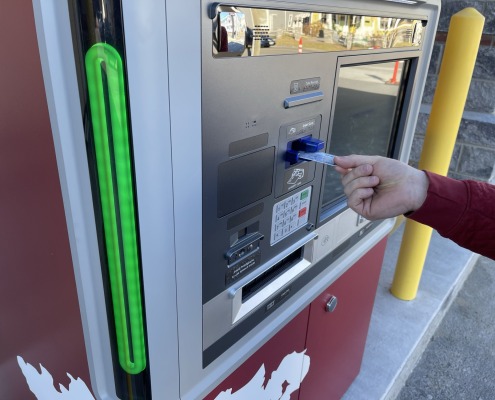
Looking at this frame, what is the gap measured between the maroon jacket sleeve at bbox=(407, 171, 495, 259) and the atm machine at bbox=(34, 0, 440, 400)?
28 cm

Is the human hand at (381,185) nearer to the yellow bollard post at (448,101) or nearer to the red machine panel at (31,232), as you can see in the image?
the red machine panel at (31,232)

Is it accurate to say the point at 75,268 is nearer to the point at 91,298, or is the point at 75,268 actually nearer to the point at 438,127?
the point at 91,298

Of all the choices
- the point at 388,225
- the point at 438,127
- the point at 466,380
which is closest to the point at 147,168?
the point at 388,225

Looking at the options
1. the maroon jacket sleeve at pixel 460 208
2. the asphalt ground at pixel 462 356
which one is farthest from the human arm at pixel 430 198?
the asphalt ground at pixel 462 356

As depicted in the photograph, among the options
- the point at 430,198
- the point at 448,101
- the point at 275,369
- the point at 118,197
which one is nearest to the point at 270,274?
the point at 275,369

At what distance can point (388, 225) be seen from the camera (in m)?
1.78

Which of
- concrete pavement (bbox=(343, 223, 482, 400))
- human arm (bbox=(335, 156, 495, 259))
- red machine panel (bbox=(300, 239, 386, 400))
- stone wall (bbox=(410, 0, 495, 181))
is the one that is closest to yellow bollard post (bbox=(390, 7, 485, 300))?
concrete pavement (bbox=(343, 223, 482, 400))

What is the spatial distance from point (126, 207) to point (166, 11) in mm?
302

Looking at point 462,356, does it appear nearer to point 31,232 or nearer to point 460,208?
point 460,208

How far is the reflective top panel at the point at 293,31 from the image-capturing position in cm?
76

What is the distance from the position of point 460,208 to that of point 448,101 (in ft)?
4.29

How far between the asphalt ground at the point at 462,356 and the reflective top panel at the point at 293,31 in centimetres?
174

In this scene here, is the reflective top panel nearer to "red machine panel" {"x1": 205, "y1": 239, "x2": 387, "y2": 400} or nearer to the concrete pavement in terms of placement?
"red machine panel" {"x1": 205, "y1": 239, "x2": 387, "y2": 400}

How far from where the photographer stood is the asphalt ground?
2.23 m
